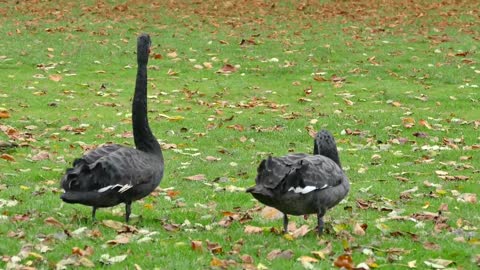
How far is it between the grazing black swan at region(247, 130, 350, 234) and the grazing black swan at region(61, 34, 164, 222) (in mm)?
1203

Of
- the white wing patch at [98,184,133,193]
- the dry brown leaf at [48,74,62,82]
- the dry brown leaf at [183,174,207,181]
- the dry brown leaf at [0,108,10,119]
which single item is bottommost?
the dry brown leaf at [48,74,62,82]

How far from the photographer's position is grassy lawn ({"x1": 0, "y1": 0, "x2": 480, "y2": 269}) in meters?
7.65

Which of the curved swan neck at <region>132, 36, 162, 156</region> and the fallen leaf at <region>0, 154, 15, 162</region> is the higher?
the curved swan neck at <region>132, 36, 162, 156</region>

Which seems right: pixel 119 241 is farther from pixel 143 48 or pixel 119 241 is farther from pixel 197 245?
pixel 143 48

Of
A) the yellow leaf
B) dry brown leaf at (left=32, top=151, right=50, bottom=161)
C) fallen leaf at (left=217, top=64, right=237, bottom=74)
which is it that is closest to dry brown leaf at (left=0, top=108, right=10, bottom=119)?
the yellow leaf

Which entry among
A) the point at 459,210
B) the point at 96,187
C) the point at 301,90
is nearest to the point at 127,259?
the point at 96,187

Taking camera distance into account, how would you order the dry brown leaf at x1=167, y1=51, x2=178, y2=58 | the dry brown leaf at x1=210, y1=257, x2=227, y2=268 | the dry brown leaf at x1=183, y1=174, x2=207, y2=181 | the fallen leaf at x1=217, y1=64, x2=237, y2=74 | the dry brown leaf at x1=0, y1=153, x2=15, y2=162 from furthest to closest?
the dry brown leaf at x1=167, y1=51, x2=178, y2=58, the fallen leaf at x1=217, y1=64, x2=237, y2=74, the dry brown leaf at x1=0, y1=153, x2=15, y2=162, the dry brown leaf at x1=183, y1=174, x2=207, y2=181, the dry brown leaf at x1=210, y1=257, x2=227, y2=268

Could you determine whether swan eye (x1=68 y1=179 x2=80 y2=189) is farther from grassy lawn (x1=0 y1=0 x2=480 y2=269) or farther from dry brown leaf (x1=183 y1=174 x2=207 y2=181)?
dry brown leaf (x1=183 y1=174 x2=207 y2=181)

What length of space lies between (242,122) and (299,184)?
8.89 meters

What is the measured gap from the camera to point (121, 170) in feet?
25.4

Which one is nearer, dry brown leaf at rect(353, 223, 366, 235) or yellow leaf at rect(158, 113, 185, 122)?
dry brown leaf at rect(353, 223, 366, 235)

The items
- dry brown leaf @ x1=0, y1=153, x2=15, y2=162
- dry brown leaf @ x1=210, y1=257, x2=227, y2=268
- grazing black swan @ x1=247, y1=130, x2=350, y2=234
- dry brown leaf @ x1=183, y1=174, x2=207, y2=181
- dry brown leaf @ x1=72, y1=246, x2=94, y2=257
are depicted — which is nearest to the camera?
dry brown leaf @ x1=210, y1=257, x2=227, y2=268

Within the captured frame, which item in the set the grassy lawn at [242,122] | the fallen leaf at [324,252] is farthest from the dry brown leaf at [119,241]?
the fallen leaf at [324,252]

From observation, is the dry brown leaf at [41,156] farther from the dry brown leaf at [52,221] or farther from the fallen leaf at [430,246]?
the fallen leaf at [430,246]
